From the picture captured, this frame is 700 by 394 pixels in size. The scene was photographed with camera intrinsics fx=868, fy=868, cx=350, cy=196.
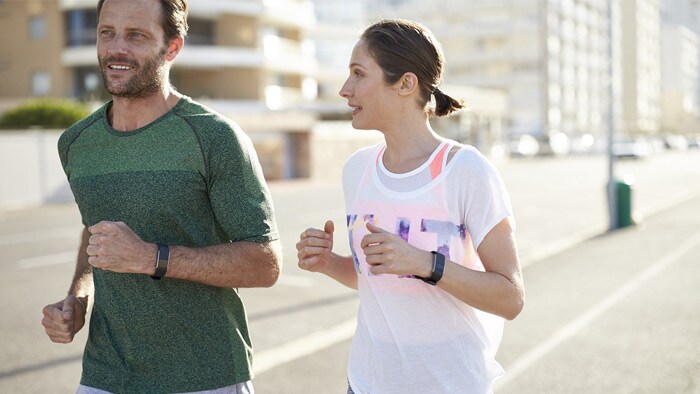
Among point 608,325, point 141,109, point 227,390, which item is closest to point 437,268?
point 227,390

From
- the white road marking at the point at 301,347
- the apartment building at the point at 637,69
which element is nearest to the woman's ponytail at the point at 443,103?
the white road marking at the point at 301,347

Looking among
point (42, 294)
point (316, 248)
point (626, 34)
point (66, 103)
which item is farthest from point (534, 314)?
point (626, 34)

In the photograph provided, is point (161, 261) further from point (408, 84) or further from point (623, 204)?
point (623, 204)

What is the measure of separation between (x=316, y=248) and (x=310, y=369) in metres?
3.99

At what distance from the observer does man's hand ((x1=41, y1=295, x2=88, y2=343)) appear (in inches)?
109

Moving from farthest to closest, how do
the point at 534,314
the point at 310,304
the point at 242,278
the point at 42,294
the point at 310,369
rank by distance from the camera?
1. the point at 42,294
2. the point at 310,304
3. the point at 534,314
4. the point at 310,369
5. the point at 242,278

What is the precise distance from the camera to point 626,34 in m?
127

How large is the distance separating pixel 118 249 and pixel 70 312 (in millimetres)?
515

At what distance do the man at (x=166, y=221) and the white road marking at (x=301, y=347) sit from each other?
400 cm

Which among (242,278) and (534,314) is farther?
(534,314)

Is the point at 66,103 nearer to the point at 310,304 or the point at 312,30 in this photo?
the point at 310,304

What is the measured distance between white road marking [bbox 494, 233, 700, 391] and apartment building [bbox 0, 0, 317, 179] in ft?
86.6

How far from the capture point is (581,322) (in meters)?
8.41

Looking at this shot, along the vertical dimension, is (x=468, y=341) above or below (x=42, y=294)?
above
